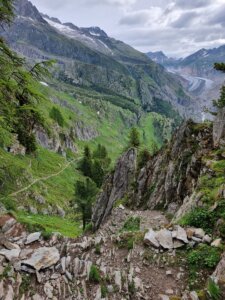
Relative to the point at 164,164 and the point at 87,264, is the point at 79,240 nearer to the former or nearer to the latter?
the point at 87,264

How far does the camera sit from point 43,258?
18375 mm

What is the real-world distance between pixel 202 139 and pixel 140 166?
15.4 meters

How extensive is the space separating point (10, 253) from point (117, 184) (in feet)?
123

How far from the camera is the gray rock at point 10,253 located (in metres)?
18.3

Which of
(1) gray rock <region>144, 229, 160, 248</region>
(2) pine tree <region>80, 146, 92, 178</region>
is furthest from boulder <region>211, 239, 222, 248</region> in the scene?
(2) pine tree <region>80, 146, 92, 178</region>

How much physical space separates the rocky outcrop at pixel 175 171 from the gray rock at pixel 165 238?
12.4 m

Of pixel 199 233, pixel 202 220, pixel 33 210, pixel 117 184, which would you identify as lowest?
pixel 33 210

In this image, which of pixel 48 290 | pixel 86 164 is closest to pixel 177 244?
pixel 48 290

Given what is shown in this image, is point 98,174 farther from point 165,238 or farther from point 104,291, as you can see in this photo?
point 104,291

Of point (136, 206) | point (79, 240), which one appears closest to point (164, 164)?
point (136, 206)

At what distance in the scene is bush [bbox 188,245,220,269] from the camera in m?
16.3

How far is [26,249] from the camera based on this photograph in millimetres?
19109

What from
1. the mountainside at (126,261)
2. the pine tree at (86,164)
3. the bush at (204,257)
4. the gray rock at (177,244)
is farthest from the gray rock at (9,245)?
the pine tree at (86,164)

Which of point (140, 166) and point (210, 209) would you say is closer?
point (210, 209)
